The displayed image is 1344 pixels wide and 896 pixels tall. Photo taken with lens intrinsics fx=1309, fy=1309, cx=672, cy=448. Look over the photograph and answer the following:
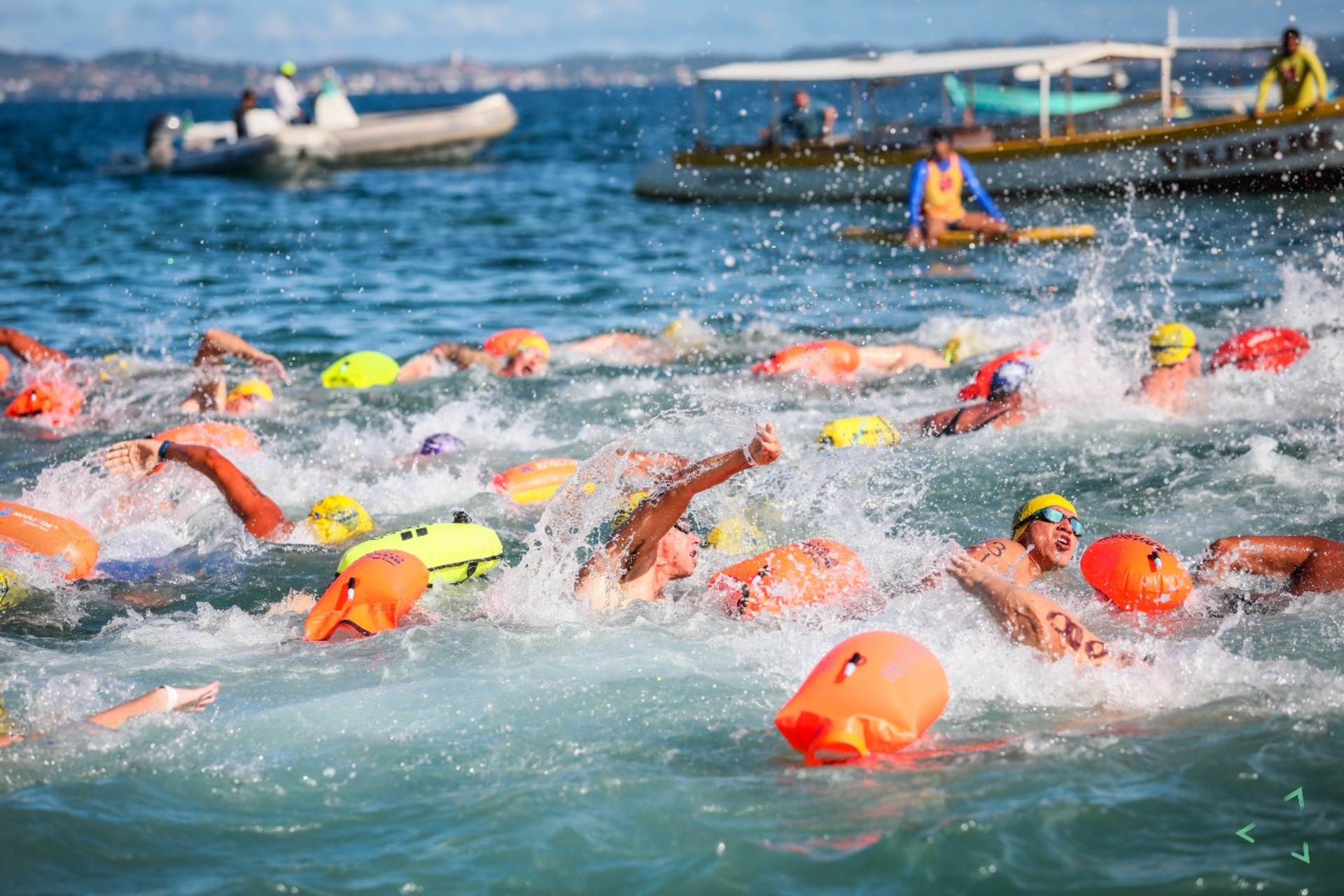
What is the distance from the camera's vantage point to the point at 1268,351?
34.6ft

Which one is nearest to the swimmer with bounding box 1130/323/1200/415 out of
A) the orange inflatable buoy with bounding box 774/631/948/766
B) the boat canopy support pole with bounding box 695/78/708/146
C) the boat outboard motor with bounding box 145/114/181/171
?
the orange inflatable buoy with bounding box 774/631/948/766

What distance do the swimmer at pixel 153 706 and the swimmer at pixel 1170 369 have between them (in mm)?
7327

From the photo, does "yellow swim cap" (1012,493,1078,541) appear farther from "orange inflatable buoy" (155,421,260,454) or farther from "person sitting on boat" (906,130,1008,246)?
"person sitting on boat" (906,130,1008,246)

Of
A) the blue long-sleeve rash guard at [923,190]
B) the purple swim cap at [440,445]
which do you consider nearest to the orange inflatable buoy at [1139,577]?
the purple swim cap at [440,445]

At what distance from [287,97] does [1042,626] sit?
3206cm

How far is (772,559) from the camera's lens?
6609 mm

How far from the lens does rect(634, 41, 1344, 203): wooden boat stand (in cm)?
1975

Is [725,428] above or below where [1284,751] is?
above

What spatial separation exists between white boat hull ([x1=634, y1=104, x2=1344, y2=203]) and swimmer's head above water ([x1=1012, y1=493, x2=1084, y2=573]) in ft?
49.7

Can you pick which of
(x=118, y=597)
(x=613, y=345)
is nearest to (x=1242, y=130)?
(x=613, y=345)

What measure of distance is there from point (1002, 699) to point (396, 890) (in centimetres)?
255

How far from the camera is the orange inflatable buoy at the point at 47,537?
7348 millimetres

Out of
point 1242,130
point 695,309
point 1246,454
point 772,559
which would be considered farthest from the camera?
point 1242,130

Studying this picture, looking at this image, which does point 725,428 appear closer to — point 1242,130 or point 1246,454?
point 1246,454
